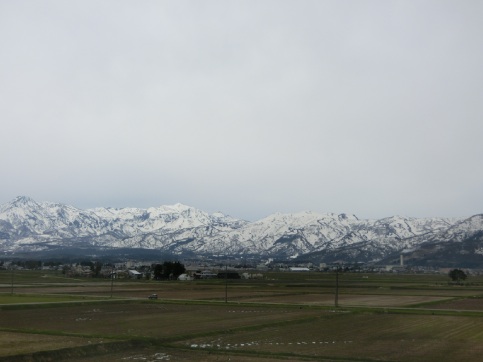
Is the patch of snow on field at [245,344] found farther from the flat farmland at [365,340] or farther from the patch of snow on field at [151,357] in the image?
the patch of snow on field at [151,357]

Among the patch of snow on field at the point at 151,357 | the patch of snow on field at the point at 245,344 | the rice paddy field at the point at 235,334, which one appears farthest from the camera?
the patch of snow on field at the point at 245,344

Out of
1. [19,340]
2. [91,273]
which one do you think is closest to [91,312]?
[19,340]

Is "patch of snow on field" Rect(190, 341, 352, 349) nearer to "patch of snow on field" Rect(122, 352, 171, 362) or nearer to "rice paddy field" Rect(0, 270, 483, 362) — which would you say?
"rice paddy field" Rect(0, 270, 483, 362)

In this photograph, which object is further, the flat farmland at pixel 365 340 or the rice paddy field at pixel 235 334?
the flat farmland at pixel 365 340

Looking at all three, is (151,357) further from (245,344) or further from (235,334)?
(235,334)

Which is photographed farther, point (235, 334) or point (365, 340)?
A: point (235, 334)

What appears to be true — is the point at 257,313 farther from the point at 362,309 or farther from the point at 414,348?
the point at 414,348

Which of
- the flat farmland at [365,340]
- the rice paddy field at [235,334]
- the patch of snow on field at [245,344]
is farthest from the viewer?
the patch of snow on field at [245,344]

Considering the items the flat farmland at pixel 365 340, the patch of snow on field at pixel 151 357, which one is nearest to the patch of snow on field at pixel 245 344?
the flat farmland at pixel 365 340

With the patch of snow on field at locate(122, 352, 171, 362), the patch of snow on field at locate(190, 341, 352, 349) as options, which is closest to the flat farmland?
the patch of snow on field at locate(190, 341, 352, 349)

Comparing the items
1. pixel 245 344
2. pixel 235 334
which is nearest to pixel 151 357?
pixel 245 344

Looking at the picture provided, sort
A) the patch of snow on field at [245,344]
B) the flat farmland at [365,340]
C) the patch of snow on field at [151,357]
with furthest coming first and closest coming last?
1. the patch of snow on field at [245,344]
2. the flat farmland at [365,340]
3. the patch of snow on field at [151,357]

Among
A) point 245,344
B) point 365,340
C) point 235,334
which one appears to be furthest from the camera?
point 235,334

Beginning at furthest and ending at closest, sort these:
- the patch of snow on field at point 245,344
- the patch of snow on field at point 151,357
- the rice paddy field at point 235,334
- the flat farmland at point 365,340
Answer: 1. the patch of snow on field at point 245,344
2. the flat farmland at point 365,340
3. the rice paddy field at point 235,334
4. the patch of snow on field at point 151,357
